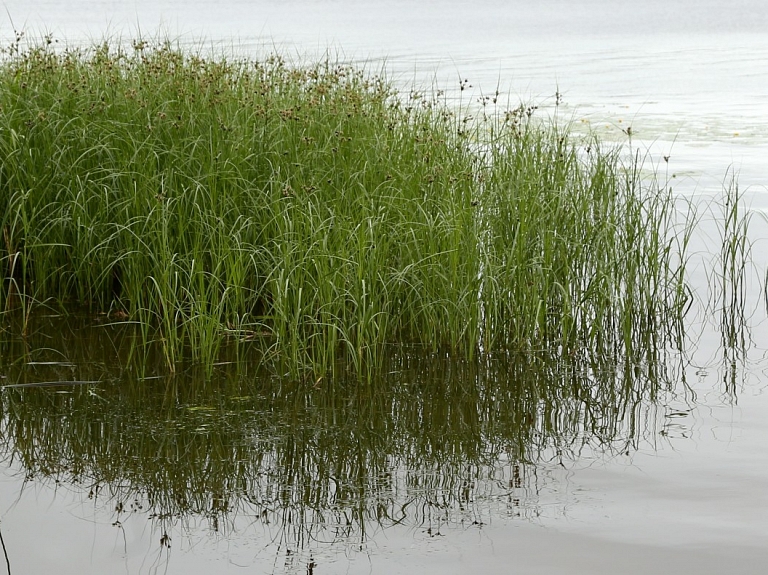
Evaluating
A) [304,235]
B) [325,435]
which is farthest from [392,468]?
[304,235]

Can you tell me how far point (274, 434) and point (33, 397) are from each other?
1.35m

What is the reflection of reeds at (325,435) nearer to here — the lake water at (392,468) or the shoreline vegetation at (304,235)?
the lake water at (392,468)

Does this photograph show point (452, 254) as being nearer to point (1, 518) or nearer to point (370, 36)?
point (1, 518)

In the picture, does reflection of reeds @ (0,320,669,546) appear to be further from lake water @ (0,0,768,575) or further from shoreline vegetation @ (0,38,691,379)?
shoreline vegetation @ (0,38,691,379)

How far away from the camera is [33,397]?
509 cm

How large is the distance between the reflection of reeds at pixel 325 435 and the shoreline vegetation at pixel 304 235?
0.86 ft

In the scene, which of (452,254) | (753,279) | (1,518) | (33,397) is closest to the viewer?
(1,518)

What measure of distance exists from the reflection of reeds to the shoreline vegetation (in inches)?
10.3

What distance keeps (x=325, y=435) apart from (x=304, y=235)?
1491 millimetres

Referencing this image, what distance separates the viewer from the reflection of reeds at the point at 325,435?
3938mm

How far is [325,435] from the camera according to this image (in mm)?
4590

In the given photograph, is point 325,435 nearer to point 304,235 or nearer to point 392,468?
point 392,468

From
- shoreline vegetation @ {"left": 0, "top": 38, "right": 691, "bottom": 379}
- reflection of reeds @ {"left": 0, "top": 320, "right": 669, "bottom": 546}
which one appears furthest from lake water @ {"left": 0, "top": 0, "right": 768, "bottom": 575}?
shoreline vegetation @ {"left": 0, "top": 38, "right": 691, "bottom": 379}

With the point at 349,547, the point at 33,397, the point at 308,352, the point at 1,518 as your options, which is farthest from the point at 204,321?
the point at 349,547
